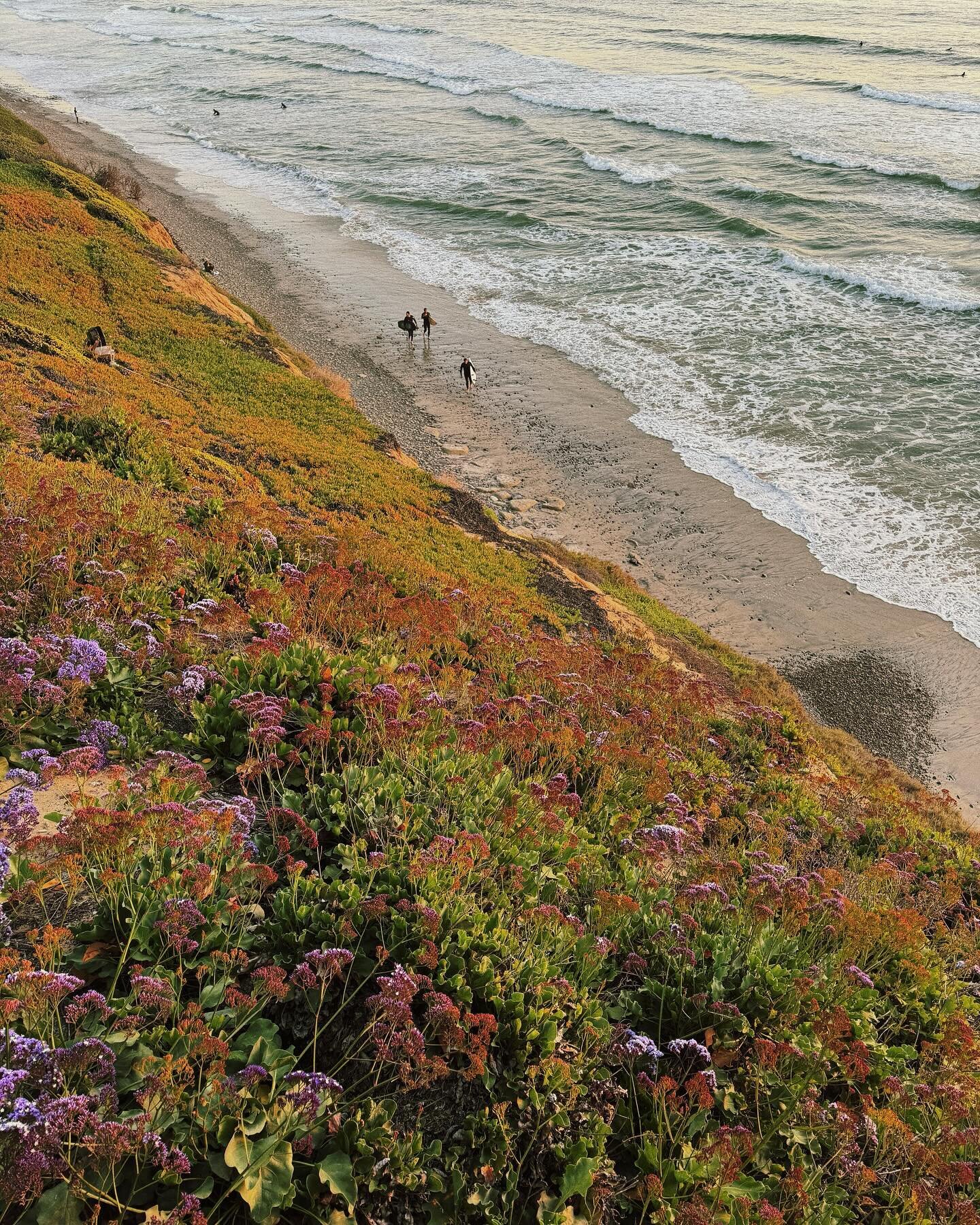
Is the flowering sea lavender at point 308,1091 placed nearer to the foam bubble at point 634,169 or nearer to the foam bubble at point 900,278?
the foam bubble at point 900,278

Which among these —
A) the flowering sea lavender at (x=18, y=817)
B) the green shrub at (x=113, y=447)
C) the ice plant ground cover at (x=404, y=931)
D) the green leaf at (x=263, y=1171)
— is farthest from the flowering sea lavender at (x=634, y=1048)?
the green shrub at (x=113, y=447)

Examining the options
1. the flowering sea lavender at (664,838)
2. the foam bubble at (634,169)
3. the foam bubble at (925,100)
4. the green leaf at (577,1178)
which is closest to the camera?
the green leaf at (577,1178)

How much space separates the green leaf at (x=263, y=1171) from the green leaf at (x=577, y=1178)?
4.35ft

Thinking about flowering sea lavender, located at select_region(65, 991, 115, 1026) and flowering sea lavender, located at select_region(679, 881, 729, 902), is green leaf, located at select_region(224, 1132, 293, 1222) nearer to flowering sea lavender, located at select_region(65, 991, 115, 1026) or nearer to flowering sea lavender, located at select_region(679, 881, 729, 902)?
flowering sea lavender, located at select_region(65, 991, 115, 1026)

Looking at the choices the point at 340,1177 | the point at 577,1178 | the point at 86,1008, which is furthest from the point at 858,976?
the point at 86,1008

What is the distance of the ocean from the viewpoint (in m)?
22.5

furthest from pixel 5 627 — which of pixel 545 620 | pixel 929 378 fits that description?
pixel 929 378

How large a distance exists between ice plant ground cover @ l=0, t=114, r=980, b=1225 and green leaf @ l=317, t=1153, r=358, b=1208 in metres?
0.01

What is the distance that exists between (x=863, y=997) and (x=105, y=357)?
18.6 metres

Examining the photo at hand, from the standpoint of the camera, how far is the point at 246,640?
7.47 m

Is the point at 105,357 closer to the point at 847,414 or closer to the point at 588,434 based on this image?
the point at 588,434

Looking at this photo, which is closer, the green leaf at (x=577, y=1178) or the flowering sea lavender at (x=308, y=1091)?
the flowering sea lavender at (x=308, y=1091)

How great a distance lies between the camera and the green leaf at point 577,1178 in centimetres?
379

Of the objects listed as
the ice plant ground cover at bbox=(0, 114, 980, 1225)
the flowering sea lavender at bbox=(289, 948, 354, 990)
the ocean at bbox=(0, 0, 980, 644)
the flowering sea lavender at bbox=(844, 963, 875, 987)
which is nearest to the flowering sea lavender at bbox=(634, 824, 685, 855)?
the ice plant ground cover at bbox=(0, 114, 980, 1225)
